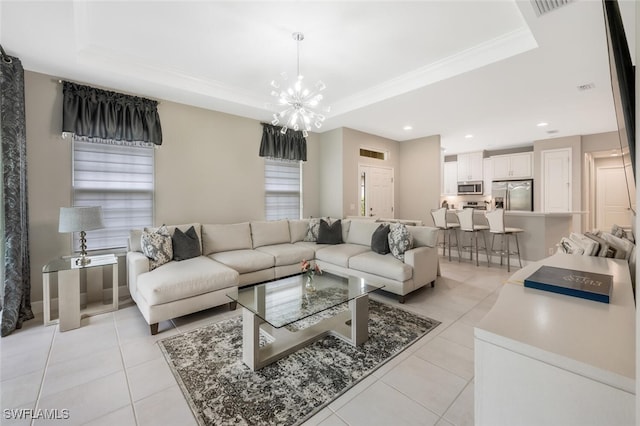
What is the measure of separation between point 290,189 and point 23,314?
4.00 metres

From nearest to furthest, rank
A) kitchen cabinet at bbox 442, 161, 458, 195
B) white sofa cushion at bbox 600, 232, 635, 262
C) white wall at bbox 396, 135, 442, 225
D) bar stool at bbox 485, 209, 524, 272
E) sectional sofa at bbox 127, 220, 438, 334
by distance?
1. white sofa cushion at bbox 600, 232, 635, 262
2. sectional sofa at bbox 127, 220, 438, 334
3. bar stool at bbox 485, 209, 524, 272
4. white wall at bbox 396, 135, 442, 225
5. kitchen cabinet at bbox 442, 161, 458, 195

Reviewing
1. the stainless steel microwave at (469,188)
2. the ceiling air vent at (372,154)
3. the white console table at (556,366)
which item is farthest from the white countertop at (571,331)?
the stainless steel microwave at (469,188)

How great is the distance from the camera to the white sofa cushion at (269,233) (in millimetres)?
4414

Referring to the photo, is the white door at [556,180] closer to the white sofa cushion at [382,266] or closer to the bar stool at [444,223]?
the bar stool at [444,223]

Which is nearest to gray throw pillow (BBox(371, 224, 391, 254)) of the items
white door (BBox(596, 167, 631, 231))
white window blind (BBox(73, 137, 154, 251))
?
white window blind (BBox(73, 137, 154, 251))

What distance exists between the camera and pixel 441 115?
15.1 ft

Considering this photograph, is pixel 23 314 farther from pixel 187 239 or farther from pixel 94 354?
pixel 187 239

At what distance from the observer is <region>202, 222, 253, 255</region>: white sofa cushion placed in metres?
3.92

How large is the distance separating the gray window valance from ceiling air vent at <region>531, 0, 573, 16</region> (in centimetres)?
432

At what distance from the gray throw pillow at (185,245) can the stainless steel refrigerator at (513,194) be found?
7.43m

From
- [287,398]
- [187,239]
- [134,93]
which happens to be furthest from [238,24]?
[287,398]

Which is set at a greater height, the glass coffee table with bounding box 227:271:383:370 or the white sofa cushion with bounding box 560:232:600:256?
the white sofa cushion with bounding box 560:232:600:256

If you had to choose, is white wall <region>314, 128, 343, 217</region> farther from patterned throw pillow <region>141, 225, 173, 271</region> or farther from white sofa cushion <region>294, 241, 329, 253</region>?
patterned throw pillow <region>141, 225, 173, 271</region>

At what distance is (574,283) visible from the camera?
4.01 ft
